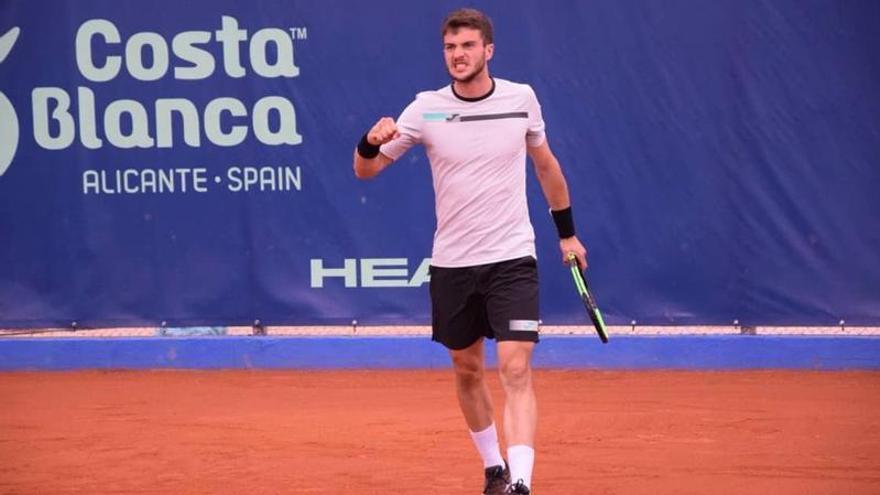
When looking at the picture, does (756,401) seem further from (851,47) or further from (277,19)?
(277,19)

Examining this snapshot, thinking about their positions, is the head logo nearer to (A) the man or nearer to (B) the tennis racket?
(A) the man

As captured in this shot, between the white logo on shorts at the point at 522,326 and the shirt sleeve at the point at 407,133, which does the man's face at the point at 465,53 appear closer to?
the shirt sleeve at the point at 407,133

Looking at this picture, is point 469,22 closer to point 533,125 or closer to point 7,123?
point 533,125

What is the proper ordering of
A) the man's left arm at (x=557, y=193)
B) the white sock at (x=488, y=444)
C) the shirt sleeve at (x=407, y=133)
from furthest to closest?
the white sock at (x=488, y=444), the man's left arm at (x=557, y=193), the shirt sleeve at (x=407, y=133)

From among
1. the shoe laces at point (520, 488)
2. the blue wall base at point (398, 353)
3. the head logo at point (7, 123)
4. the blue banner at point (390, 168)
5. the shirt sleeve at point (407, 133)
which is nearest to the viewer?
the shoe laces at point (520, 488)

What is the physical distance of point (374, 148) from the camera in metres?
5.50

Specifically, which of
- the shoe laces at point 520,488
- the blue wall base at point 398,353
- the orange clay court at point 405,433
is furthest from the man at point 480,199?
the blue wall base at point 398,353

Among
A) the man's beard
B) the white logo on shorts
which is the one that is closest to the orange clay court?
the white logo on shorts

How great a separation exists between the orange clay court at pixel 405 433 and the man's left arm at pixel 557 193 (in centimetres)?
109

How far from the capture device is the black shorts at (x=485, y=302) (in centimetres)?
552

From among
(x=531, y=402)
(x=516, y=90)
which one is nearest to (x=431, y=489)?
(x=531, y=402)

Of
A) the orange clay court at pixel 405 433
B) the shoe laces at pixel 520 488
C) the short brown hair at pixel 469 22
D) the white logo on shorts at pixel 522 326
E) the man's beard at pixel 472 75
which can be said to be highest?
the short brown hair at pixel 469 22

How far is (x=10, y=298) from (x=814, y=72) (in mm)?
5709

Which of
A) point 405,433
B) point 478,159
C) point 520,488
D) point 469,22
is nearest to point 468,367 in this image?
point 520,488
